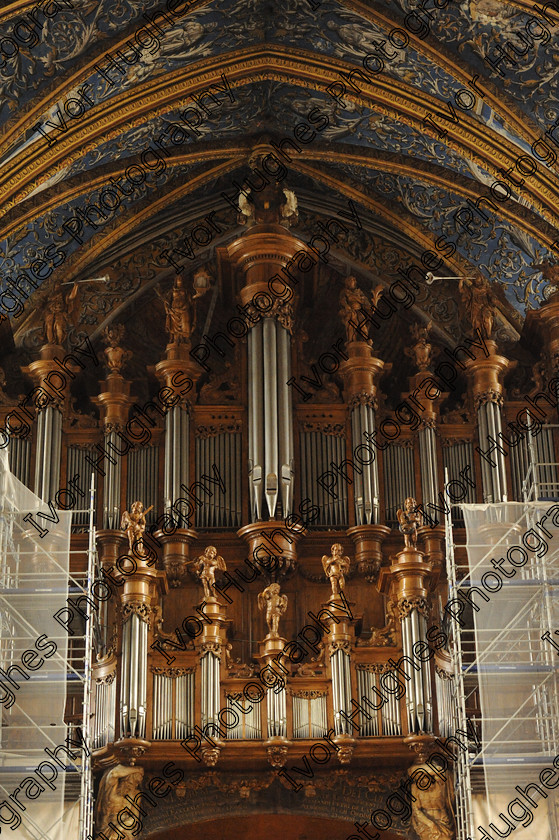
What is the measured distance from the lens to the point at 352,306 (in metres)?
21.9

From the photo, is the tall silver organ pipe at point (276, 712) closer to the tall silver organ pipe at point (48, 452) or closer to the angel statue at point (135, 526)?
the angel statue at point (135, 526)

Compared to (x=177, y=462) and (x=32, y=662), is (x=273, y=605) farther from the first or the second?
(x=32, y=662)

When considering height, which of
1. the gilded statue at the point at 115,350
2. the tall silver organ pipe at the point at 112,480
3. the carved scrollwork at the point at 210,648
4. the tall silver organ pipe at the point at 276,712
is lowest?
the tall silver organ pipe at the point at 276,712

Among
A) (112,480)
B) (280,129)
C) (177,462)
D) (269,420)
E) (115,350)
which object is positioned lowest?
(112,480)

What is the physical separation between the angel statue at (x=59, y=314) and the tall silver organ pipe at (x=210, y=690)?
16.7 ft

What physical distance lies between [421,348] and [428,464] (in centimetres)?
162

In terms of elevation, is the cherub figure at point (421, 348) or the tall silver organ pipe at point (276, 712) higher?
the cherub figure at point (421, 348)

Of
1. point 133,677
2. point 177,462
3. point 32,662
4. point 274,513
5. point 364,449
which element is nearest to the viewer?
point 32,662

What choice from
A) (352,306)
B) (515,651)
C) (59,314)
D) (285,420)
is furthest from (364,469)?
(59,314)

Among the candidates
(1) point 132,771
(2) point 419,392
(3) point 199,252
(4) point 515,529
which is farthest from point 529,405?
(1) point 132,771

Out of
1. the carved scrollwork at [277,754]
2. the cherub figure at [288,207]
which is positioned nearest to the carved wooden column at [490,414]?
the cherub figure at [288,207]

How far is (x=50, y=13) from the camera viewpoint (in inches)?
752

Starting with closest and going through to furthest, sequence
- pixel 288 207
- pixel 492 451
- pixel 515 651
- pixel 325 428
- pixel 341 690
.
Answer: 1. pixel 515 651
2. pixel 341 690
3. pixel 492 451
4. pixel 325 428
5. pixel 288 207

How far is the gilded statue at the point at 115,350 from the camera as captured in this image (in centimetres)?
2167
